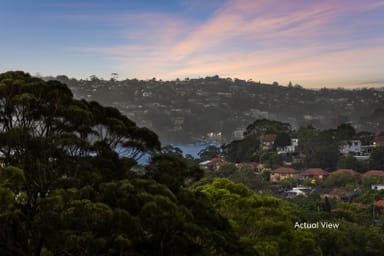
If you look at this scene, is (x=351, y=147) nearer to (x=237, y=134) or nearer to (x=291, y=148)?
(x=291, y=148)

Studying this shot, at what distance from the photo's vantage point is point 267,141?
4944cm

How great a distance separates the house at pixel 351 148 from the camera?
47906 mm

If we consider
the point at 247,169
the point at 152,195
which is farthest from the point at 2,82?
the point at 247,169

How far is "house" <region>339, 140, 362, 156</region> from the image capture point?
47906mm

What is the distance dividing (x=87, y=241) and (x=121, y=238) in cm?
38

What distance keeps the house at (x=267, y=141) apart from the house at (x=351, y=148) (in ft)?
22.7

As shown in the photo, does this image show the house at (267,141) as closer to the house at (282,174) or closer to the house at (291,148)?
the house at (291,148)

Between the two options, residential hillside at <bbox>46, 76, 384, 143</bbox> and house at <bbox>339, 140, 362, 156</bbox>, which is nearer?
house at <bbox>339, 140, 362, 156</bbox>

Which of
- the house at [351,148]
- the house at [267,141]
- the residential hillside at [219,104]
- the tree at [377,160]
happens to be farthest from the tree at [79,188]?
the residential hillside at [219,104]

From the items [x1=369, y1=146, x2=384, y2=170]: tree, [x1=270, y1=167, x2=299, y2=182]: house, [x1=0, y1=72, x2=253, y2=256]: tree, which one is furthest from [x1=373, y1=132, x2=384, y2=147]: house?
[x1=0, y1=72, x2=253, y2=256]: tree

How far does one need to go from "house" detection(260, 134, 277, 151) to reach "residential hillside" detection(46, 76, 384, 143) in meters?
42.0

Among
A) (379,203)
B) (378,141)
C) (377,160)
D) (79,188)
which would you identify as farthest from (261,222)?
(378,141)

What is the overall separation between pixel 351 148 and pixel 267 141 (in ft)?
28.2

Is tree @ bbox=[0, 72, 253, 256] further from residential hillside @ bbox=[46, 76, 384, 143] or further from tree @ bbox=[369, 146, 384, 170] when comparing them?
residential hillside @ bbox=[46, 76, 384, 143]
